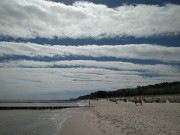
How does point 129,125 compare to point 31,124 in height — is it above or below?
above

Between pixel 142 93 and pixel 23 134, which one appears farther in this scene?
pixel 142 93

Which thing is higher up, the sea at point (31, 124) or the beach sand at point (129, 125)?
the beach sand at point (129, 125)

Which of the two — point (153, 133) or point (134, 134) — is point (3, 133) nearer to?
point (134, 134)

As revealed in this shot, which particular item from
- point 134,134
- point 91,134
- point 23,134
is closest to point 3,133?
point 23,134

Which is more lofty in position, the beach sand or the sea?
the beach sand

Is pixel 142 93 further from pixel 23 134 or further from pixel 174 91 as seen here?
pixel 23 134

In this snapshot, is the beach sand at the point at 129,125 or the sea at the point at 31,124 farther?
the sea at the point at 31,124

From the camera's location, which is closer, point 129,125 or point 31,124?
point 129,125

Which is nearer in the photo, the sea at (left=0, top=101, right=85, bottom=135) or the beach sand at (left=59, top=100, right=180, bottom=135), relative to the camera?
the beach sand at (left=59, top=100, right=180, bottom=135)

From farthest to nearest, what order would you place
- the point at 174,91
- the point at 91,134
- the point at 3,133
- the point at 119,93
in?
the point at 119,93
the point at 174,91
the point at 3,133
the point at 91,134

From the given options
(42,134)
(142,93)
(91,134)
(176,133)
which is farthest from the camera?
(142,93)

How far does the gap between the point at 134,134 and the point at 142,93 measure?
4224 inches

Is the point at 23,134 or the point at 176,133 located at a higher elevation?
the point at 176,133

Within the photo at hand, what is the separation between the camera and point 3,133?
1427cm
